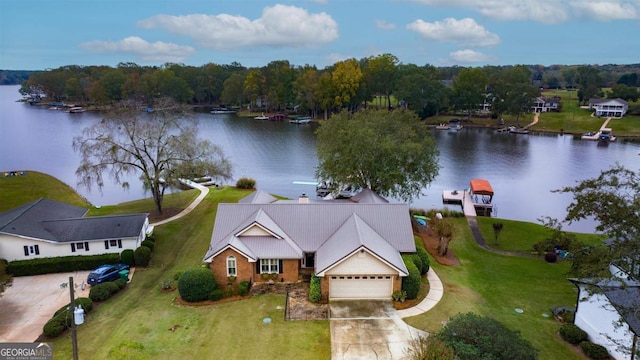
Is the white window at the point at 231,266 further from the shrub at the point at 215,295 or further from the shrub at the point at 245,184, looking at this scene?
the shrub at the point at 245,184

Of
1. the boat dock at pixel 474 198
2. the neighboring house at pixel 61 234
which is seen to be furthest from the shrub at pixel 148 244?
the boat dock at pixel 474 198

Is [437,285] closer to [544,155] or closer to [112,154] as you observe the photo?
[112,154]

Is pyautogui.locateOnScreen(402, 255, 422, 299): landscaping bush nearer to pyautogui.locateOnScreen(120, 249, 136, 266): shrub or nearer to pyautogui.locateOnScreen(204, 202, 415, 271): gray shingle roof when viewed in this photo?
pyautogui.locateOnScreen(204, 202, 415, 271): gray shingle roof

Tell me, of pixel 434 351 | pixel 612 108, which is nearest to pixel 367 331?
pixel 434 351

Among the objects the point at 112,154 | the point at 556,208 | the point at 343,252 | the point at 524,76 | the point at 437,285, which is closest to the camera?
the point at 343,252

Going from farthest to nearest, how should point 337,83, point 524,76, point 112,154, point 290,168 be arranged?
point 524,76 < point 337,83 < point 290,168 < point 112,154

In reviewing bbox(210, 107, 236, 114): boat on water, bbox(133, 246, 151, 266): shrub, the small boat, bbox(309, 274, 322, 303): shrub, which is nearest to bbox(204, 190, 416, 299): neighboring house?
bbox(309, 274, 322, 303): shrub

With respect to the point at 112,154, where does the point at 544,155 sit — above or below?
below

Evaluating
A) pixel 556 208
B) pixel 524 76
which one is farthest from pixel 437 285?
pixel 524 76
